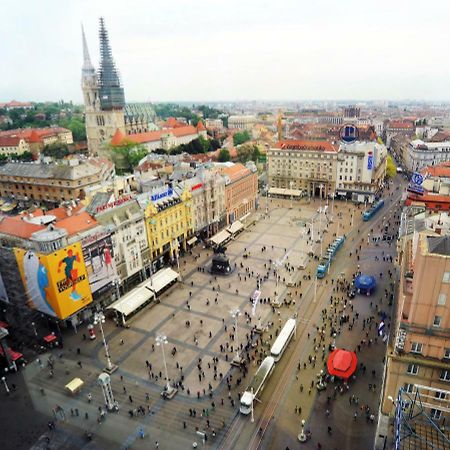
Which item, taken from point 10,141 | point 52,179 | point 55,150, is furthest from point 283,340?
point 10,141

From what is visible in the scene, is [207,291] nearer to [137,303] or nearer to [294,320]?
[137,303]

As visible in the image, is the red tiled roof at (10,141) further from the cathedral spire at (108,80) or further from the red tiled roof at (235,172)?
the red tiled roof at (235,172)

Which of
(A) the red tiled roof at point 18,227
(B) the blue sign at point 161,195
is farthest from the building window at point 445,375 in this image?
(B) the blue sign at point 161,195

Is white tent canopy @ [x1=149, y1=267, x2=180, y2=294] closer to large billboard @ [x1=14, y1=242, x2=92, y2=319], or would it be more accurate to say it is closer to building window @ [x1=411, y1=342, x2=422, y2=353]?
large billboard @ [x1=14, y1=242, x2=92, y2=319]

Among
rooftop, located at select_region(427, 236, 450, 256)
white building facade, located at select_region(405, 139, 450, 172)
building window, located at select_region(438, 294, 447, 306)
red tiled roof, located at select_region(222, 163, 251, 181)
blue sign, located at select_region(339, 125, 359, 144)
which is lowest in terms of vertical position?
white building facade, located at select_region(405, 139, 450, 172)

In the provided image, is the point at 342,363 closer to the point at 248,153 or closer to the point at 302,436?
the point at 302,436

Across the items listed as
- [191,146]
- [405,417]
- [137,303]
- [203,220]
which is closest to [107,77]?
[191,146]

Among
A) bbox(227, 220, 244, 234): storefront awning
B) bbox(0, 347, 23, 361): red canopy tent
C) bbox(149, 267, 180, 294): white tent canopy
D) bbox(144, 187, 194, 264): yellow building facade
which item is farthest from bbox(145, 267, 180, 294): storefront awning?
bbox(227, 220, 244, 234): storefront awning
